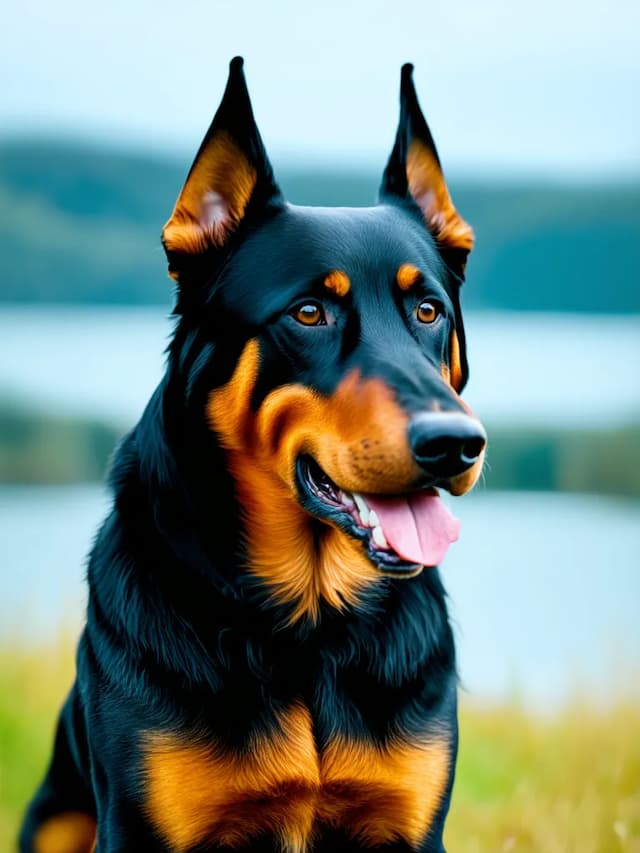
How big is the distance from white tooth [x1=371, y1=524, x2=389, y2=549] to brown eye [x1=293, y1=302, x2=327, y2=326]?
64cm

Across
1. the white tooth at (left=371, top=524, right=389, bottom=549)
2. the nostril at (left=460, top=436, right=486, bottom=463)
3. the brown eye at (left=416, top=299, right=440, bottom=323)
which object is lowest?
the white tooth at (left=371, top=524, right=389, bottom=549)

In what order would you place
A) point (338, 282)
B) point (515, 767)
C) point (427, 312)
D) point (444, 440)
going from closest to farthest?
point (444, 440) → point (338, 282) → point (427, 312) → point (515, 767)

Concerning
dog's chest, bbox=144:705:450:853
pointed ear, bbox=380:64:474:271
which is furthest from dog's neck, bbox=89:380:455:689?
pointed ear, bbox=380:64:474:271

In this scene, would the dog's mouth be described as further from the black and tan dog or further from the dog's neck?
the dog's neck

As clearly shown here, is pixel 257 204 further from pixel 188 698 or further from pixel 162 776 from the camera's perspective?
pixel 162 776

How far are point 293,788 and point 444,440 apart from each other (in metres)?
1.14

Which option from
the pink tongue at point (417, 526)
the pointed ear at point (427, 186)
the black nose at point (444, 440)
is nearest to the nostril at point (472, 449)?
the black nose at point (444, 440)

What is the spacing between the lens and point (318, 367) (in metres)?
3.24

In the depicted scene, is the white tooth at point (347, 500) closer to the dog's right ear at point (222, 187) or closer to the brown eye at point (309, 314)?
the brown eye at point (309, 314)

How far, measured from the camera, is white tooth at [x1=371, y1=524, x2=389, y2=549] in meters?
3.07

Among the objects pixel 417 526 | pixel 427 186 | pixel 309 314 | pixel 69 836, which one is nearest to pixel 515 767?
pixel 69 836

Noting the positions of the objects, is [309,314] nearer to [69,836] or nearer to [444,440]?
[444,440]

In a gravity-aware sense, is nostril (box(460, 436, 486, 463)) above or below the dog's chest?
above

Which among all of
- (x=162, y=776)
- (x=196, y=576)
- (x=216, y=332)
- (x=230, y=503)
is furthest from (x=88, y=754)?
(x=216, y=332)
